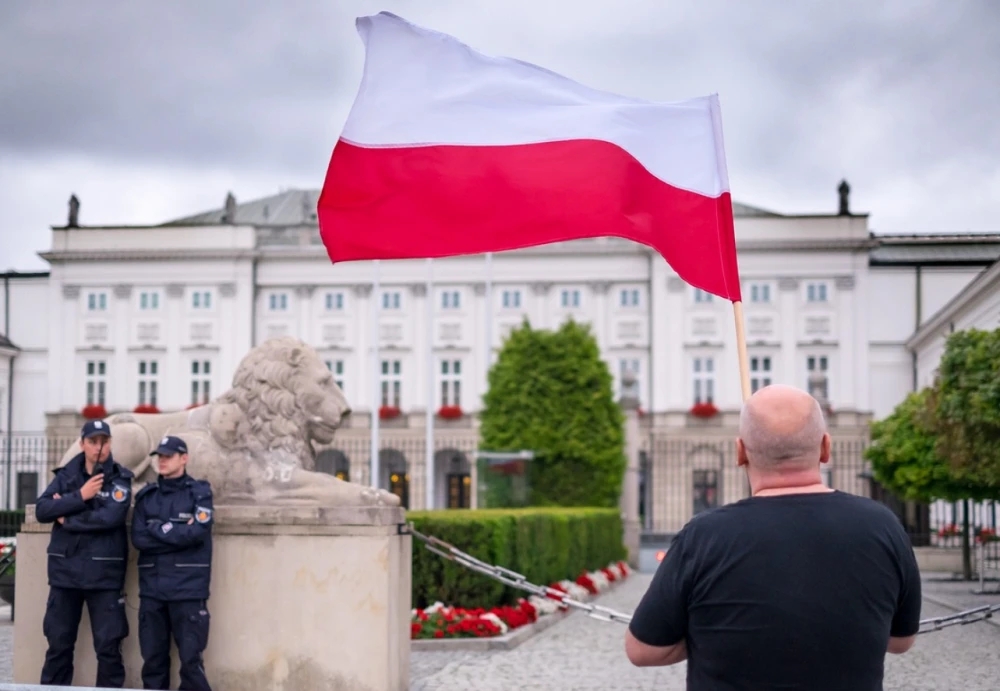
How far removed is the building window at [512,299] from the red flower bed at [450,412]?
483cm

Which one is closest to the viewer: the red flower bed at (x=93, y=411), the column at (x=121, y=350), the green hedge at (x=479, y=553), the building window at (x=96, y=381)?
the green hedge at (x=479, y=553)

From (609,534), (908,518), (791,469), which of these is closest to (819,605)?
(791,469)

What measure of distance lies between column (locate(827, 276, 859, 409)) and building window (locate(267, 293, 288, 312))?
23.2 metres

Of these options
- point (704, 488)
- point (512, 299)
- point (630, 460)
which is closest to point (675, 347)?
point (704, 488)

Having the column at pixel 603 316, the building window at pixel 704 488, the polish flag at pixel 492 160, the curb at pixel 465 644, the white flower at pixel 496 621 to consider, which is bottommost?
the building window at pixel 704 488

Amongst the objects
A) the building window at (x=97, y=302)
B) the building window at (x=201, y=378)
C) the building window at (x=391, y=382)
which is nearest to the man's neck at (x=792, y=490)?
the building window at (x=391, y=382)

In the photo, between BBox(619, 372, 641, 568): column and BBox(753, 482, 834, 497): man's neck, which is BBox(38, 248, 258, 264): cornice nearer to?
BBox(619, 372, 641, 568): column

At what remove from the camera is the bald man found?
3062 millimetres

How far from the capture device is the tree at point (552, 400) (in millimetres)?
38719

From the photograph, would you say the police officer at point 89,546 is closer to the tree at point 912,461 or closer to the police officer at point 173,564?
the police officer at point 173,564

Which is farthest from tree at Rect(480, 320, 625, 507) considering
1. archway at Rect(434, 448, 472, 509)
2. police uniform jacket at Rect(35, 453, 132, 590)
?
police uniform jacket at Rect(35, 453, 132, 590)

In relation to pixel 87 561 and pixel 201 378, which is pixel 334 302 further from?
pixel 87 561

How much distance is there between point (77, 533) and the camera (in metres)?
7.39

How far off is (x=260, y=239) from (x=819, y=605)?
58.2 m
